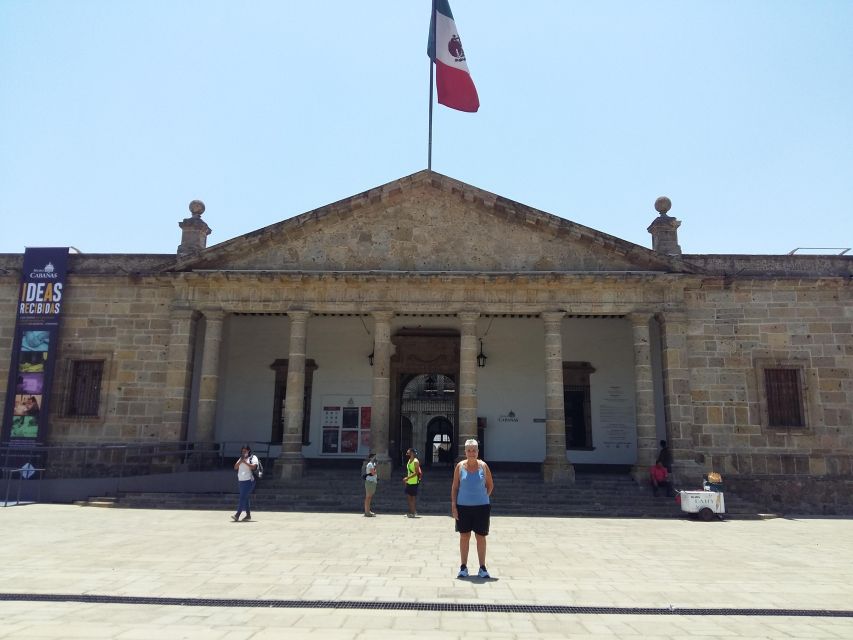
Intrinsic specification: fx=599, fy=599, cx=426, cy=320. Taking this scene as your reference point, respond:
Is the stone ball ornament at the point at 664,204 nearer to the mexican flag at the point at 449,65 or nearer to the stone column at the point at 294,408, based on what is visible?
the mexican flag at the point at 449,65

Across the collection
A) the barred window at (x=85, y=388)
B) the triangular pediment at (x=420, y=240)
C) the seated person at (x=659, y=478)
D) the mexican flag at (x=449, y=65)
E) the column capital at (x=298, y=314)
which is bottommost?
the seated person at (x=659, y=478)

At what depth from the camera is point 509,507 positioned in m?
13.8

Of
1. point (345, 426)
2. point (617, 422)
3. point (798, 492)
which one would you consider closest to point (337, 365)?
point (345, 426)

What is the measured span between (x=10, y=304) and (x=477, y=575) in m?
17.1

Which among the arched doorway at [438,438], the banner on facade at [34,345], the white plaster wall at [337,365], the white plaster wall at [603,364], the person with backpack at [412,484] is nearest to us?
the person with backpack at [412,484]

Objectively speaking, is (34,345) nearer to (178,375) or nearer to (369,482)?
(178,375)

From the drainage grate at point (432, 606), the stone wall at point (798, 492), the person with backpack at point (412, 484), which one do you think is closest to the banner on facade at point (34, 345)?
the person with backpack at point (412, 484)

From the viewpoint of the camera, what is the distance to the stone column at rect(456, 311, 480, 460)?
15992mm

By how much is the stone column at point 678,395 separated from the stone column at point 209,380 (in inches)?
486

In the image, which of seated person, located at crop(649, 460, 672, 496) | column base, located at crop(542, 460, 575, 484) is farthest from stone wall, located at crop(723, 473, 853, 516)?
column base, located at crop(542, 460, 575, 484)

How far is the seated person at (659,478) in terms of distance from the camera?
577 inches

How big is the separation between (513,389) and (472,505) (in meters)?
12.8

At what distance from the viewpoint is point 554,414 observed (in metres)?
16.1

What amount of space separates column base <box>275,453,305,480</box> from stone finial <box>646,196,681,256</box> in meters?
11.5
